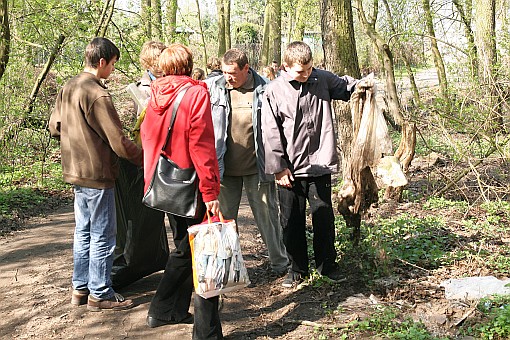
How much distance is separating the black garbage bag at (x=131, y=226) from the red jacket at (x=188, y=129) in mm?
1092

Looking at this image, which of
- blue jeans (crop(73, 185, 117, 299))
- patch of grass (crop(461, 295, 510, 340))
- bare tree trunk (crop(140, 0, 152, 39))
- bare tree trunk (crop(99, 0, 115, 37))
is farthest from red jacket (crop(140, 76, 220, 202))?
bare tree trunk (crop(140, 0, 152, 39))

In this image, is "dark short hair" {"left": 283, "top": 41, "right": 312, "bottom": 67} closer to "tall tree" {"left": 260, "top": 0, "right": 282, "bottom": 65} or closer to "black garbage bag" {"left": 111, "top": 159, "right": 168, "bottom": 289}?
"black garbage bag" {"left": 111, "top": 159, "right": 168, "bottom": 289}

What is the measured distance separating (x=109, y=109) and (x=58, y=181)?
6465mm

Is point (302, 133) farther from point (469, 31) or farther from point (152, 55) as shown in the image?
point (469, 31)

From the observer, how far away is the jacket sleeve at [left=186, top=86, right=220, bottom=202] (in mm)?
3846

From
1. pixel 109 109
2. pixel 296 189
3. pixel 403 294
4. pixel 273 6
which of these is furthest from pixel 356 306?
pixel 273 6

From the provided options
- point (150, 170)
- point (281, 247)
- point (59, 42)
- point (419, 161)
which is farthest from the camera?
point (419, 161)

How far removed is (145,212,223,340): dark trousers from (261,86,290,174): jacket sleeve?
1.09 meters

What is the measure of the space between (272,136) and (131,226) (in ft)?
4.73

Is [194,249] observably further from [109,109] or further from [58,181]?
[58,181]

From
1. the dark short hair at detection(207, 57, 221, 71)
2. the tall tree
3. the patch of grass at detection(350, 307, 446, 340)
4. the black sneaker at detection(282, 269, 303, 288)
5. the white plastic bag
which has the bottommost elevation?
the patch of grass at detection(350, 307, 446, 340)

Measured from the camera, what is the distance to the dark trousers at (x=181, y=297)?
4027 millimetres

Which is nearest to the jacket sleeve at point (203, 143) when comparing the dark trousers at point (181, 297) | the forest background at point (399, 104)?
the dark trousers at point (181, 297)

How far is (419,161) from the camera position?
35.8 ft
